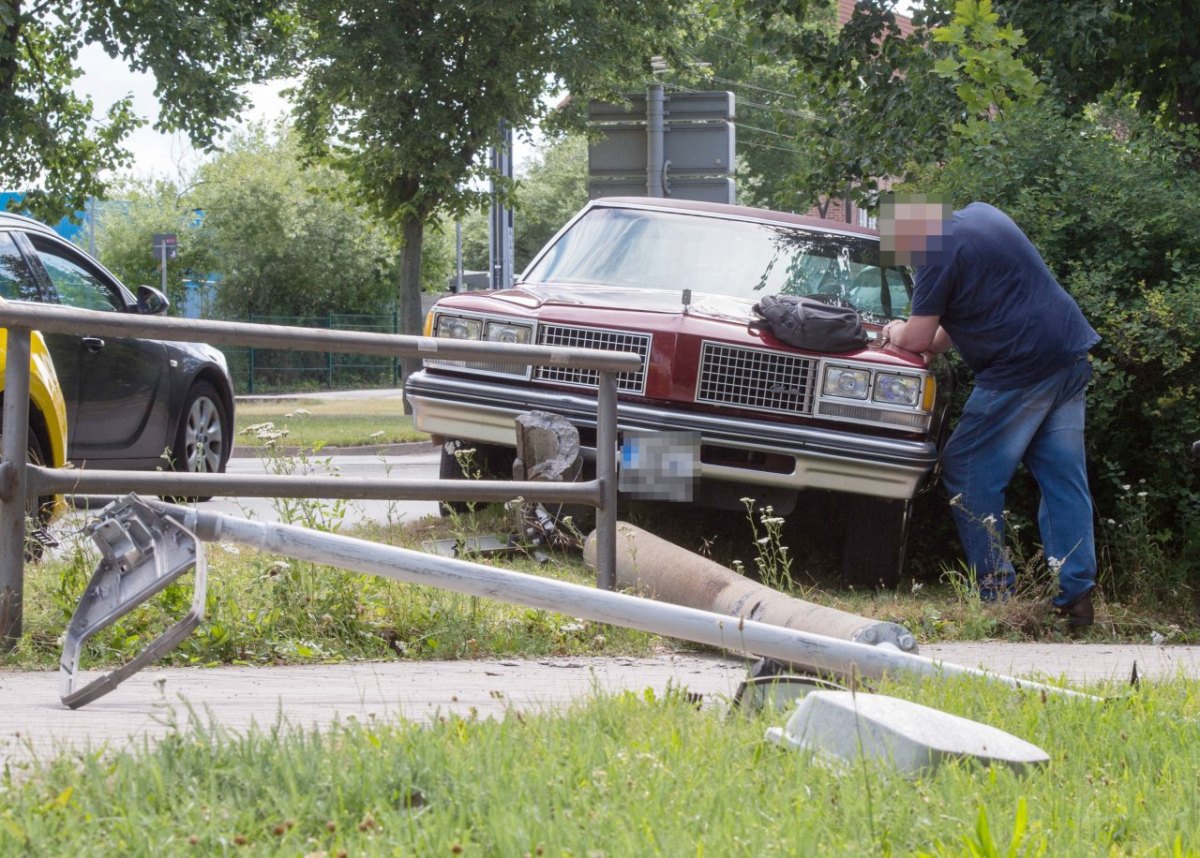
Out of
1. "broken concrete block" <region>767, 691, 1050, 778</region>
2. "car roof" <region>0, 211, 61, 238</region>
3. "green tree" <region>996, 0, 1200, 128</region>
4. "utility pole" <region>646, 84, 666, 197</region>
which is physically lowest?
"broken concrete block" <region>767, 691, 1050, 778</region>

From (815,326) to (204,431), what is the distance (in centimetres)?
495

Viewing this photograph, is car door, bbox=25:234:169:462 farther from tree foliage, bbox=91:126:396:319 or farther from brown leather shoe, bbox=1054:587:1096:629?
tree foliage, bbox=91:126:396:319

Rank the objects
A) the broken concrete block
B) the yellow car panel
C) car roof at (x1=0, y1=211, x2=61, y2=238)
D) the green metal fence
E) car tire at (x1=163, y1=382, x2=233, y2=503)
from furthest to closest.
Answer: the green metal fence
car tire at (x1=163, y1=382, x2=233, y2=503)
car roof at (x1=0, y1=211, x2=61, y2=238)
the yellow car panel
the broken concrete block

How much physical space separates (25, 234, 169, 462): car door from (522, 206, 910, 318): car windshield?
2.50m

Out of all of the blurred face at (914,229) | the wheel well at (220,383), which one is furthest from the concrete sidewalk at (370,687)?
the wheel well at (220,383)

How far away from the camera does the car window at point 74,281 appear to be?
340 inches

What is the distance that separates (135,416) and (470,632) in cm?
469

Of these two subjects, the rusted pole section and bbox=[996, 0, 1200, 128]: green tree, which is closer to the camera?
the rusted pole section

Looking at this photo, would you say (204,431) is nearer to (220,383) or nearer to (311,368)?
(220,383)

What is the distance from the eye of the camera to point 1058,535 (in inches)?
257

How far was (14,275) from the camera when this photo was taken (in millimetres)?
8266

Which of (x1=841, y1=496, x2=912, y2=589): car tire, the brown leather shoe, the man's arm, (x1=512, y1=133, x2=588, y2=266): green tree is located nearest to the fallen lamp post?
the brown leather shoe

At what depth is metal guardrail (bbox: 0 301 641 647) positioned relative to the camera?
14.9ft

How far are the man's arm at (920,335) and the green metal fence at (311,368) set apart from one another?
97.7 feet
